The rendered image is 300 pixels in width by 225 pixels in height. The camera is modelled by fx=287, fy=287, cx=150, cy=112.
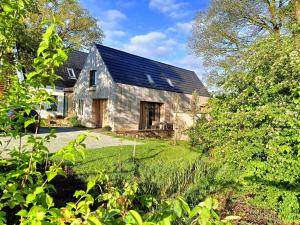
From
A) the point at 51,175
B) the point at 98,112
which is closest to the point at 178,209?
the point at 51,175

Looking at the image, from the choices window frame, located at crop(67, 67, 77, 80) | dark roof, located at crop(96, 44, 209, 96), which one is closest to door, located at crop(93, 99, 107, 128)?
dark roof, located at crop(96, 44, 209, 96)

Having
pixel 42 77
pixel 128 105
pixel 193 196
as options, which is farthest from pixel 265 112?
pixel 128 105

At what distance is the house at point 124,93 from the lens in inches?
834

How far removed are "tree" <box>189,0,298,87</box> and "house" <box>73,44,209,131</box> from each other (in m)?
4.53

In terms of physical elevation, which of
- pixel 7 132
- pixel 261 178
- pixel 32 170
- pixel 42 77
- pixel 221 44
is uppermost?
pixel 221 44

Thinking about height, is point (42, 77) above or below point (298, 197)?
above

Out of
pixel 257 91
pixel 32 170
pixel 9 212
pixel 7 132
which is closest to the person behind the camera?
pixel 32 170

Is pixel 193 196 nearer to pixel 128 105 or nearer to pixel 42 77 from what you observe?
pixel 42 77

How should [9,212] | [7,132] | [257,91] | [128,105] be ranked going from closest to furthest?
1. [7,132]
2. [9,212]
3. [257,91]
4. [128,105]

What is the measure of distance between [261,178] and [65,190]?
3.90 m

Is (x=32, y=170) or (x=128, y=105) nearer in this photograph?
(x=32, y=170)

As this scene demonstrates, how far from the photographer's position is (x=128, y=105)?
70.7 feet

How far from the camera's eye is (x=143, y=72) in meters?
23.9

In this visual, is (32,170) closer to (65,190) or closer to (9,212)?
(9,212)
